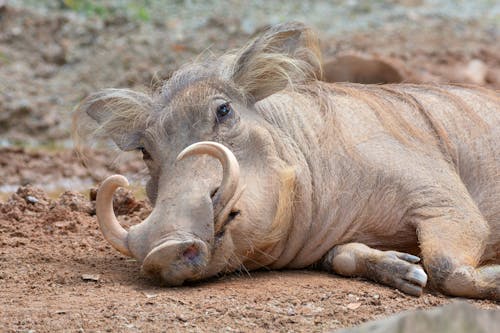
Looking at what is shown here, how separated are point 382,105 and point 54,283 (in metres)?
1.95

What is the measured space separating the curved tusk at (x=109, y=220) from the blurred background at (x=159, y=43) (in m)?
4.54

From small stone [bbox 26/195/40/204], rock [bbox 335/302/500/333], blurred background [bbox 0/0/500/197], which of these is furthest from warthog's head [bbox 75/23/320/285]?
blurred background [bbox 0/0/500/197]

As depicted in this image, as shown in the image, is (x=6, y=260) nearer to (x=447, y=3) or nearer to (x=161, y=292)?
(x=161, y=292)

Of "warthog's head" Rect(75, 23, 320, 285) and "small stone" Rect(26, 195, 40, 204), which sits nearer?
"warthog's head" Rect(75, 23, 320, 285)

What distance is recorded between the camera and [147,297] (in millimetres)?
4914

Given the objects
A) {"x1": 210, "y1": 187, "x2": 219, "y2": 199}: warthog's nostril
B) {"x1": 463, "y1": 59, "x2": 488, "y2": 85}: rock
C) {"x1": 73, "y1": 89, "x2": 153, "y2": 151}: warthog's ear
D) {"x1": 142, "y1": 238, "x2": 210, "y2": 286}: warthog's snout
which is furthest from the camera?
{"x1": 463, "y1": 59, "x2": 488, "y2": 85}: rock

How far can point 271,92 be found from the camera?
5.86 meters

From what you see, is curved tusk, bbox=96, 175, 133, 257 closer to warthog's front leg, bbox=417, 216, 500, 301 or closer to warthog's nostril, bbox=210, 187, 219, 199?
warthog's nostril, bbox=210, 187, 219, 199

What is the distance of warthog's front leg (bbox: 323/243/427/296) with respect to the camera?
16.9 ft

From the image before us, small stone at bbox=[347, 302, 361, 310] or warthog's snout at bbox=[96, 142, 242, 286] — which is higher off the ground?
warthog's snout at bbox=[96, 142, 242, 286]

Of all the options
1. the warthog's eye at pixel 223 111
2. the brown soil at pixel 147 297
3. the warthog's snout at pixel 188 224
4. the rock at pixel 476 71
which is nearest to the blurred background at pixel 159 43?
the rock at pixel 476 71

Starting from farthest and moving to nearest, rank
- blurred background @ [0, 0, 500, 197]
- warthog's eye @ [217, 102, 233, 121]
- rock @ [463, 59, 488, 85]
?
rock @ [463, 59, 488, 85] → blurred background @ [0, 0, 500, 197] → warthog's eye @ [217, 102, 233, 121]

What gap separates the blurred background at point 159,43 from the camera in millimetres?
10992

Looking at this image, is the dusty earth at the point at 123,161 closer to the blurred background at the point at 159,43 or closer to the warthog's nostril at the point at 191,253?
the blurred background at the point at 159,43
